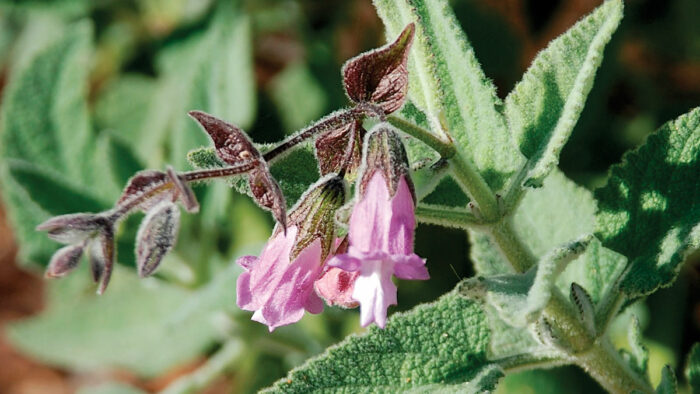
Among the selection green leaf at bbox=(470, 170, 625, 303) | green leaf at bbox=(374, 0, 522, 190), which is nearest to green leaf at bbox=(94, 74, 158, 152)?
green leaf at bbox=(470, 170, 625, 303)

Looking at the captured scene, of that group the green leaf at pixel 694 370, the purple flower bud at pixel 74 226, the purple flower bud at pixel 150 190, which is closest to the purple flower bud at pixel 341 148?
the purple flower bud at pixel 150 190

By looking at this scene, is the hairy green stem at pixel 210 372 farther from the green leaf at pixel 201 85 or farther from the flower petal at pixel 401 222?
the flower petal at pixel 401 222

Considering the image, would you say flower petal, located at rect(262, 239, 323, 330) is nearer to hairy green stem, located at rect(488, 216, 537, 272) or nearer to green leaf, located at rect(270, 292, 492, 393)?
green leaf, located at rect(270, 292, 492, 393)

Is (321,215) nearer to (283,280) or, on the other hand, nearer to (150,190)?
(283,280)

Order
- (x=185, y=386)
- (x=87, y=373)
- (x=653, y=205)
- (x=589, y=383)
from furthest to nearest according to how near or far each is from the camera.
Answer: (x=87, y=373) → (x=185, y=386) → (x=589, y=383) → (x=653, y=205)

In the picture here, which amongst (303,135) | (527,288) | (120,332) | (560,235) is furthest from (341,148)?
(120,332)

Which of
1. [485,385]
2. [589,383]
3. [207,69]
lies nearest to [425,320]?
[485,385]

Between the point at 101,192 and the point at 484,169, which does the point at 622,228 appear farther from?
the point at 101,192
